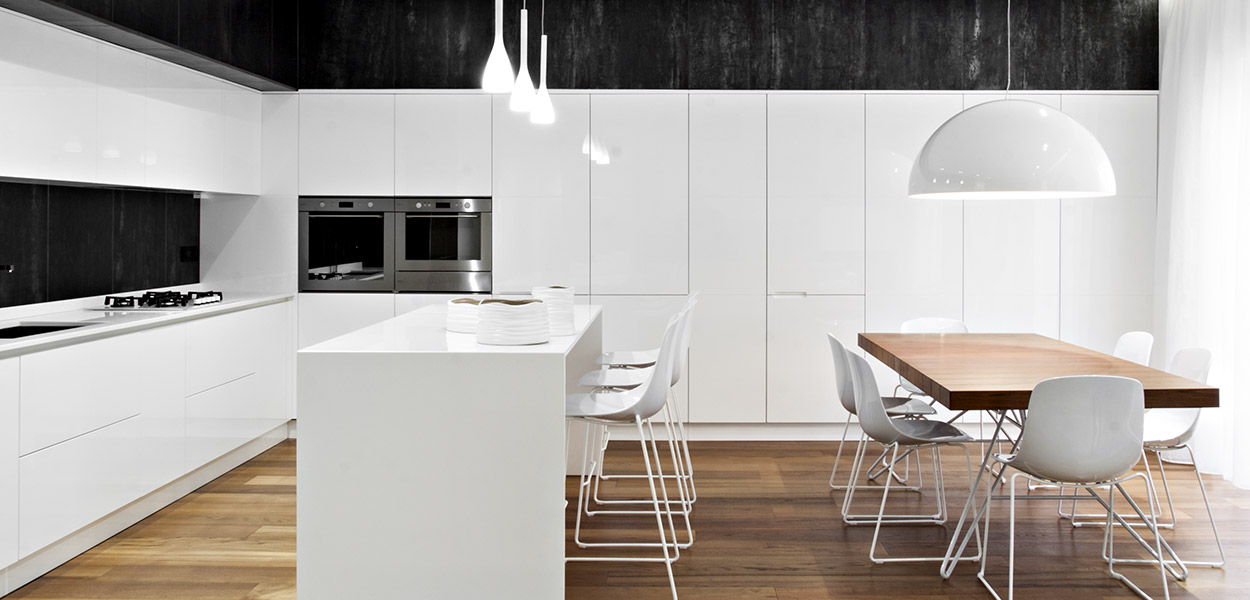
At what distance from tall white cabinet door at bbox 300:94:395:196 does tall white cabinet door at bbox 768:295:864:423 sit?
2.53 meters

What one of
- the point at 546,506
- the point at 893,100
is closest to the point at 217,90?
the point at 546,506

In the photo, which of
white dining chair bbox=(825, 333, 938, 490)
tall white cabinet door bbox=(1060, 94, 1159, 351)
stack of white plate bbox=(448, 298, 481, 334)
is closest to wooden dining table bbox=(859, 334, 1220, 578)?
white dining chair bbox=(825, 333, 938, 490)

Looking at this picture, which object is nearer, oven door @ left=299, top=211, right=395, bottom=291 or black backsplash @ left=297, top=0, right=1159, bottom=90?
oven door @ left=299, top=211, right=395, bottom=291

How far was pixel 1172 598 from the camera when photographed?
3.30m

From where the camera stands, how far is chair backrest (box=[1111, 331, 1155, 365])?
14.4ft

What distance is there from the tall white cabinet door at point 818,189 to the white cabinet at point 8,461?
3.95 metres

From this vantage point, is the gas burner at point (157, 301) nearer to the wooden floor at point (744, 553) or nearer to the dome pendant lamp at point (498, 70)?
the wooden floor at point (744, 553)

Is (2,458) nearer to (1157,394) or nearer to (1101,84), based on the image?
(1157,394)

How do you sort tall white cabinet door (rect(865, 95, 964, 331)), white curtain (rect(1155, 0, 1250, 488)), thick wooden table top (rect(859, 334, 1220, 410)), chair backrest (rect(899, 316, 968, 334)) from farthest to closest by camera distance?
1. tall white cabinet door (rect(865, 95, 964, 331))
2. chair backrest (rect(899, 316, 968, 334))
3. white curtain (rect(1155, 0, 1250, 488))
4. thick wooden table top (rect(859, 334, 1220, 410))

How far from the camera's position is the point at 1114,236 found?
5.71 metres

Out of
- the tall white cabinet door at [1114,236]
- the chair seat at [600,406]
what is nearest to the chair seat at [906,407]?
the chair seat at [600,406]

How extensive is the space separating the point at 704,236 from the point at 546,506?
3.05 meters

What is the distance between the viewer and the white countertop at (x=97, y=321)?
3.31 meters

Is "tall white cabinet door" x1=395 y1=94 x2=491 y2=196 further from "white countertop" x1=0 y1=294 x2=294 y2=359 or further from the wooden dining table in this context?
the wooden dining table
